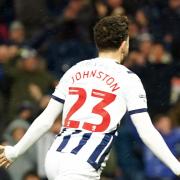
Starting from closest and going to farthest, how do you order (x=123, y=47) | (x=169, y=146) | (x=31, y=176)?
(x=123, y=47)
(x=31, y=176)
(x=169, y=146)

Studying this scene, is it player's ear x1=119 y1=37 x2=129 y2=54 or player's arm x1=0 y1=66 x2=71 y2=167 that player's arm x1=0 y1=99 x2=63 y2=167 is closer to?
player's arm x1=0 y1=66 x2=71 y2=167

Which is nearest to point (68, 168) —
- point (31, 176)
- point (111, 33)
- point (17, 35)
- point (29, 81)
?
point (111, 33)

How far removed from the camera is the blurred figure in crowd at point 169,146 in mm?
10953

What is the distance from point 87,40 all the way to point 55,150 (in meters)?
6.92

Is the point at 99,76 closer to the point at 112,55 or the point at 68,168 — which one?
the point at 112,55

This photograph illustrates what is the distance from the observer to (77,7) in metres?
13.8

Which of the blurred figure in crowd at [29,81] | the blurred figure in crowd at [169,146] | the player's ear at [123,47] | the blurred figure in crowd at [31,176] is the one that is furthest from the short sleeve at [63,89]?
the blurred figure in crowd at [29,81]

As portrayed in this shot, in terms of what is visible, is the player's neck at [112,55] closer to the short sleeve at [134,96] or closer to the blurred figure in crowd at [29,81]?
the short sleeve at [134,96]

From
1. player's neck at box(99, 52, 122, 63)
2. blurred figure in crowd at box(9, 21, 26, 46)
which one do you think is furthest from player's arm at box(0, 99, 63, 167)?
blurred figure in crowd at box(9, 21, 26, 46)

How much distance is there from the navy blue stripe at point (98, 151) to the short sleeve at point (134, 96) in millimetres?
222

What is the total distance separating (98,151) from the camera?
6.41 meters

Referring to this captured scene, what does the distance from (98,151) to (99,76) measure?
0.48m

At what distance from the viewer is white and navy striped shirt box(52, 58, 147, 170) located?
6391 millimetres

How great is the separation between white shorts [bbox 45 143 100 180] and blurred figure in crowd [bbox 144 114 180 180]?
4619 millimetres
